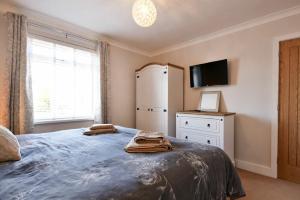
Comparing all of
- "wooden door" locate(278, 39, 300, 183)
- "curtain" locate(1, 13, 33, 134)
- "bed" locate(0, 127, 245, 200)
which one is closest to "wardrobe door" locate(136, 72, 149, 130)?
"curtain" locate(1, 13, 33, 134)

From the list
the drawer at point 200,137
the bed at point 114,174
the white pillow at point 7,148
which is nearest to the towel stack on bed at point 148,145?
the bed at point 114,174

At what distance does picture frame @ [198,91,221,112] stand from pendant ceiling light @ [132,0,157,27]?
76.9 inches

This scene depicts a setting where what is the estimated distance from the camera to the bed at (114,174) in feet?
2.48

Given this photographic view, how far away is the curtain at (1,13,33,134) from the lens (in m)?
2.25

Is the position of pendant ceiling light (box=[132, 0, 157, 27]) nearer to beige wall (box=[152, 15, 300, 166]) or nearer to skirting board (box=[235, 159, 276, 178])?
beige wall (box=[152, 15, 300, 166])

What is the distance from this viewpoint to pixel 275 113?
2.49 meters

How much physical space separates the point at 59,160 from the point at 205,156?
103 cm

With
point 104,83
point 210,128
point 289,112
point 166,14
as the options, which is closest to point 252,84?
point 289,112

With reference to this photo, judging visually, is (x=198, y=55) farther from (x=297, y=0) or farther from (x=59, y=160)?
(x=59, y=160)

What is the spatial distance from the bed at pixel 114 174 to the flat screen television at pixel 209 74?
192cm

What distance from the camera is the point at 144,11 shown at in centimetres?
178

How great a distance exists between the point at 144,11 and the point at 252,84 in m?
2.07

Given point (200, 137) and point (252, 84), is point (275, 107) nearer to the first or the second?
point (252, 84)

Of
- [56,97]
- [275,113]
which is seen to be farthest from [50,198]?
[275,113]
